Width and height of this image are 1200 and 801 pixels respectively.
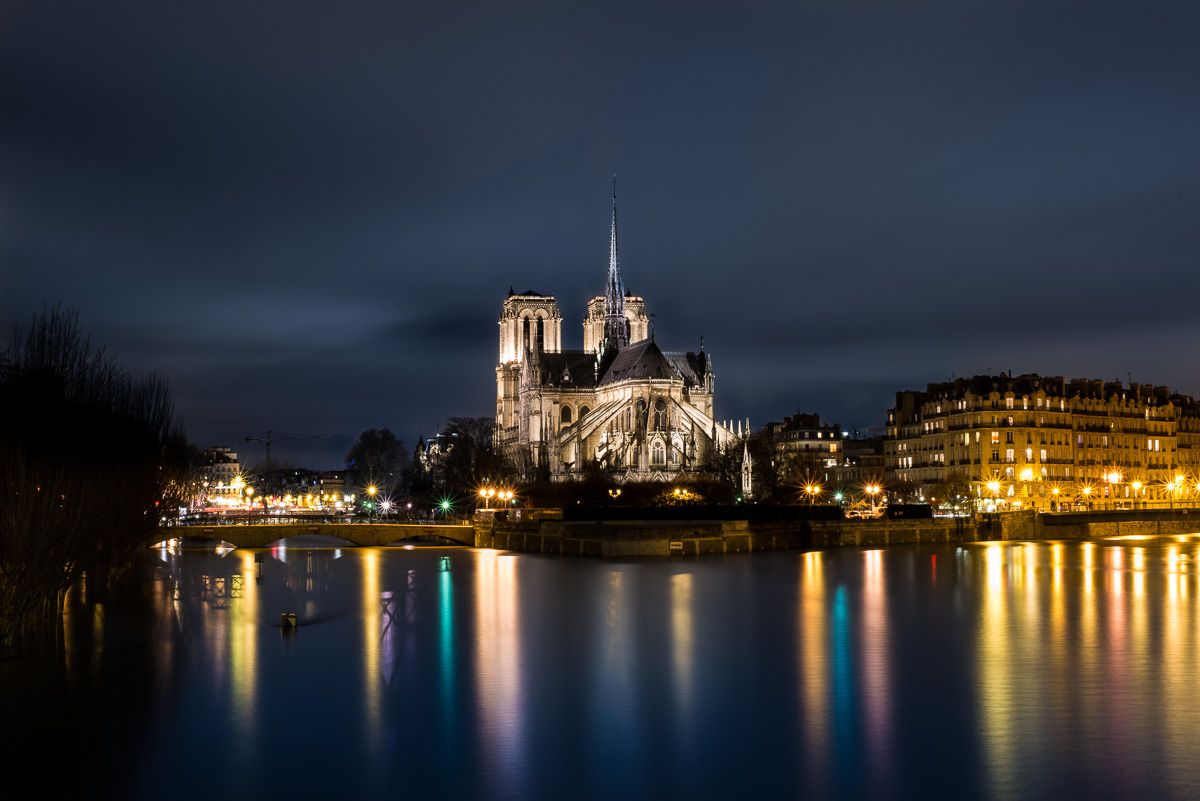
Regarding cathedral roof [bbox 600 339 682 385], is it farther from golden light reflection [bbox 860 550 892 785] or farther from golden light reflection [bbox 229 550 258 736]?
golden light reflection [bbox 860 550 892 785]

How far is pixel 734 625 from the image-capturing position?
3694 cm

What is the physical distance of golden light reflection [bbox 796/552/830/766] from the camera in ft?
73.2

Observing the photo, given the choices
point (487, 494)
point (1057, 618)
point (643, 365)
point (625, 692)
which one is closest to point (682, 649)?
point (625, 692)

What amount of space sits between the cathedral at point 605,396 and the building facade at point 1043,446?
13118 mm

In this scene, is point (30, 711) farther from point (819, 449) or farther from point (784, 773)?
point (819, 449)

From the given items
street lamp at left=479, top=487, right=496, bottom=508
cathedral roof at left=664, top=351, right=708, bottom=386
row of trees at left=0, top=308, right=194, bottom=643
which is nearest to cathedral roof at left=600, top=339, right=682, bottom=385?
cathedral roof at left=664, top=351, right=708, bottom=386

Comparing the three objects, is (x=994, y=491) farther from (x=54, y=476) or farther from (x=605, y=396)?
(x=54, y=476)

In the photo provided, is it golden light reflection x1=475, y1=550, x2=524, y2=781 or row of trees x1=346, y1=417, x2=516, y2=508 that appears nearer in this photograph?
golden light reflection x1=475, y1=550, x2=524, y2=781

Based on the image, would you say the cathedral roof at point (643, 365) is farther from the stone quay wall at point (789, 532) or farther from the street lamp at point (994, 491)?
the stone quay wall at point (789, 532)

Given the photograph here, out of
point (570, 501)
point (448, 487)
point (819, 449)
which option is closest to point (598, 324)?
point (819, 449)

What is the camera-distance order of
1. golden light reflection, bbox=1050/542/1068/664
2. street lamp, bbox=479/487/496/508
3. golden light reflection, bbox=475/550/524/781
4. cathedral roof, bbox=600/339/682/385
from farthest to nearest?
cathedral roof, bbox=600/339/682/385 < street lamp, bbox=479/487/496/508 < golden light reflection, bbox=1050/542/1068/664 < golden light reflection, bbox=475/550/524/781

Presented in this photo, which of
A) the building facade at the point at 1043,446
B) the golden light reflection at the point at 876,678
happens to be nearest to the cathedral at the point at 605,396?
the building facade at the point at 1043,446

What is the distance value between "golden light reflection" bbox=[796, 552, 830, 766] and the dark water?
0.33 ft

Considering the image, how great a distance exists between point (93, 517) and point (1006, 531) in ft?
189
